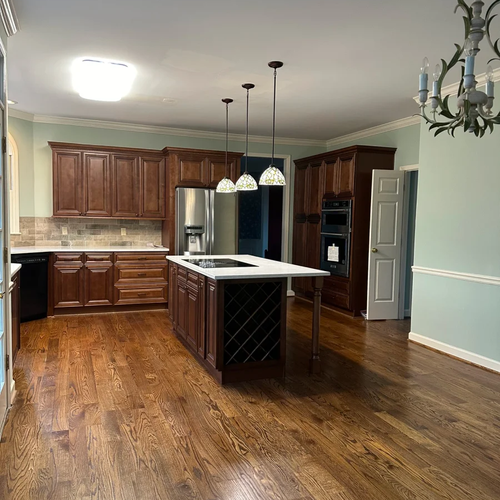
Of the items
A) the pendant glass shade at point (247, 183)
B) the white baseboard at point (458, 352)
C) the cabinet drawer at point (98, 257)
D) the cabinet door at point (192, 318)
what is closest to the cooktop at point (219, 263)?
the cabinet door at point (192, 318)

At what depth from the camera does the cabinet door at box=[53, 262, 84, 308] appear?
18.6ft

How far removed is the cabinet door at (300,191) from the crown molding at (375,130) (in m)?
0.70

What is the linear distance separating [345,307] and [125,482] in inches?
169

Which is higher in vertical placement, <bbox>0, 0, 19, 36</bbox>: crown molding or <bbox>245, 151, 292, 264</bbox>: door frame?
<bbox>0, 0, 19, 36</bbox>: crown molding

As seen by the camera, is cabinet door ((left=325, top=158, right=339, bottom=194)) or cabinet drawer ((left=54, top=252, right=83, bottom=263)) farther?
cabinet door ((left=325, top=158, right=339, bottom=194))

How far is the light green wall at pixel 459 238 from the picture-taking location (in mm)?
3922

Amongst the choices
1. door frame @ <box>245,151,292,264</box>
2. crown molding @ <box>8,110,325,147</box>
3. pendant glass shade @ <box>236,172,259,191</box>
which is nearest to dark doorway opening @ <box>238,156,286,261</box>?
door frame @ <box>245,151,292,264</box>

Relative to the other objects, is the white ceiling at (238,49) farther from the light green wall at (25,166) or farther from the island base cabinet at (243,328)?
the island base cabinet at (243,328)

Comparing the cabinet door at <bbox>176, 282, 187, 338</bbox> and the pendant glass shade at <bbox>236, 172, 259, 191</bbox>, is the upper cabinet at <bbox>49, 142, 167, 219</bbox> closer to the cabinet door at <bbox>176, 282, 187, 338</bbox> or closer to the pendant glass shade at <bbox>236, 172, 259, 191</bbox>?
the cabinet door at <bbox>176, 282, 187, 338</bbox>

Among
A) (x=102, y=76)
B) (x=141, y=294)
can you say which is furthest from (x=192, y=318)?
(x=102, y=76)

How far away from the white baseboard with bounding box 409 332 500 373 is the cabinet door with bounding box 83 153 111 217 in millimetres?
4226

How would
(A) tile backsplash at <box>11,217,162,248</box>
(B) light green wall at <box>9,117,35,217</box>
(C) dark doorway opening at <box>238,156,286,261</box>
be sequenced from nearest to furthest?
1. (B) light green wall at <box>9,117,35,217</box>
2. (A) tile backsplash at <box>11,217,162,248</box>
3. (C) dark doorway opening at <box>238,156,286,261</box>

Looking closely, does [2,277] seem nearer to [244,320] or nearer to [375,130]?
[244,320]

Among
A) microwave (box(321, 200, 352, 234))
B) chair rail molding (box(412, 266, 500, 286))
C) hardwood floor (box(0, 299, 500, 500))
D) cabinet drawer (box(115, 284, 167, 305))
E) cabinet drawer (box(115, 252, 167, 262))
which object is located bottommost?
hardwood floor (box(0, 299, 500, 500))
